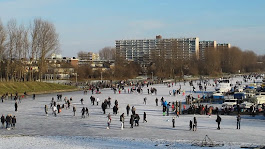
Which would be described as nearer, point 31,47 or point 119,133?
point 119,133

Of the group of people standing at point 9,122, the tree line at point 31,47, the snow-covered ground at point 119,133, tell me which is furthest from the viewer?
the tree line at point 31,47

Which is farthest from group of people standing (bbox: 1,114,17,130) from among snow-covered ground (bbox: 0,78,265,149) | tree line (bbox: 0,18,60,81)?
tree line (bbox: 0,18,60,81)

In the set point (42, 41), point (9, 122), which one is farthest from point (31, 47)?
point (9, 122)

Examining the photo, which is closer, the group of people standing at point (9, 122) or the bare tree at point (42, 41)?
the group of people standing at point (9, 122)

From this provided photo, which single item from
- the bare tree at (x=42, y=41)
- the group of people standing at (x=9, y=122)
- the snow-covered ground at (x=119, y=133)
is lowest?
the snow-covered ground at (x=119, y=133)

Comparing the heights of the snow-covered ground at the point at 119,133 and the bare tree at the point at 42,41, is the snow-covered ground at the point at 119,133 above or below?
below

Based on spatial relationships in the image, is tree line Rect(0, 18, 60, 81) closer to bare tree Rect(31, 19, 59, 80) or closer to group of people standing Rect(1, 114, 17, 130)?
bare tree Rect(31, 19, 59, 80)

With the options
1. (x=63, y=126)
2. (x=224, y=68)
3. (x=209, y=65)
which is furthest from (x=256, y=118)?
(x=224, y=68)

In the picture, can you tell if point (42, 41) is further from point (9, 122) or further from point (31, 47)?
point (9, 122)

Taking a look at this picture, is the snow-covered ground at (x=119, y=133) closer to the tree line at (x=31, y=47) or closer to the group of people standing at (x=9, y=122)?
the group of people standing at (x=9, y=122)

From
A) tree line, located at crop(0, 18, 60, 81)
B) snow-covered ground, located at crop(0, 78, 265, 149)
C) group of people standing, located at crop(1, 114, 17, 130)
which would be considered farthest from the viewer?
tree line, located at crop(0, 18, 60, 81)

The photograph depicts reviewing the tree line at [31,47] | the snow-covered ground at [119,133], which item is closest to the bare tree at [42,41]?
the tree line at [31,47]

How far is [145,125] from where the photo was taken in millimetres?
25797

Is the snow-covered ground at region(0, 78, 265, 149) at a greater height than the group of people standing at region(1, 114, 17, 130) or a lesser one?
lesser
